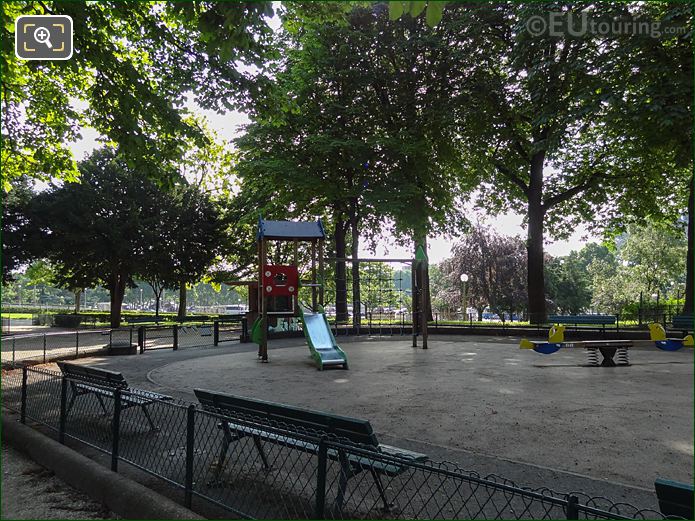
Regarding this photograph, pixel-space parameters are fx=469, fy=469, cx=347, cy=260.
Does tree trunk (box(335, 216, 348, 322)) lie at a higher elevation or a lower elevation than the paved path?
higher

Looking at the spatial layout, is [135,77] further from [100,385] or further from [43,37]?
[100,385]

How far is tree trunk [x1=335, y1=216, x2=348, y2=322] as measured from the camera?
79.1 feet

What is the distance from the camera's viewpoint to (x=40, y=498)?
482 cm

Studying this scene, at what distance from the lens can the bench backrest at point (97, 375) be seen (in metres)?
6.83

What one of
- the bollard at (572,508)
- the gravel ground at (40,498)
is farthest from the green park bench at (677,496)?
the gravel ground at (40,498)

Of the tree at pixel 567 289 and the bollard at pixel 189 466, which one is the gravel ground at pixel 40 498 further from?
the tree at pixel 567 289

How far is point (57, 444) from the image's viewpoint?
6.00m

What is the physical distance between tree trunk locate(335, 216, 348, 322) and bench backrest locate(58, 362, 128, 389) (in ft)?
49.7

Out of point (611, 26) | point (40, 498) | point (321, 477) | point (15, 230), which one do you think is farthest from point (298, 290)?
point (15, 230)

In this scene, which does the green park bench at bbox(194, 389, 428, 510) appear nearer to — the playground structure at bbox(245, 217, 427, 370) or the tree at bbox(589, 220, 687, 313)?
the playground structure at bbox(245, 217, 427, 370)

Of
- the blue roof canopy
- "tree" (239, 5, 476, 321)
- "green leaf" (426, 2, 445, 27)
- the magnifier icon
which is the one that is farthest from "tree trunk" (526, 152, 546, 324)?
"green leaf" (426, 2, 445, 27)

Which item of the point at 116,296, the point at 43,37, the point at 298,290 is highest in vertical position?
the point at 43,37

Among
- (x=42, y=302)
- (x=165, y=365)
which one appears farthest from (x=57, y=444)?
(x=42, y=302)

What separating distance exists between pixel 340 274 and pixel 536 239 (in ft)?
33.4
